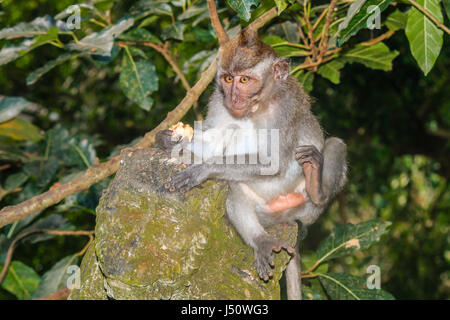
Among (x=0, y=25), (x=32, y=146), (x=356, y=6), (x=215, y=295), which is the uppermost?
(x=356, y=6)

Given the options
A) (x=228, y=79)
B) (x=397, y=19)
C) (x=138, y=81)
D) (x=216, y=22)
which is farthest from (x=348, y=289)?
(x=138, y=81)

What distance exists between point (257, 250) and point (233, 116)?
1.12 m

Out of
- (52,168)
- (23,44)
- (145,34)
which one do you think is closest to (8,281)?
(52,168)

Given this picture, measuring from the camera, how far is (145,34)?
357 centimetres

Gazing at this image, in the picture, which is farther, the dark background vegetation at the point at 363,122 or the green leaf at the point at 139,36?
the dark background vegetation at the point at 363,122

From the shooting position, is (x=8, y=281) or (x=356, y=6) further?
(x=8, y=281)

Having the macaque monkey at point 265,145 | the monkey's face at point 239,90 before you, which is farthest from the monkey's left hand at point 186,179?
the monkey's face at point 239,90

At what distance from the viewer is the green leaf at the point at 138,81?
357 cm

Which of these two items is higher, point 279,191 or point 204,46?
point 204,46

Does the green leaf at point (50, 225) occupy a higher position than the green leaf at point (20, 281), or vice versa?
the green leaf at point (50, 225)

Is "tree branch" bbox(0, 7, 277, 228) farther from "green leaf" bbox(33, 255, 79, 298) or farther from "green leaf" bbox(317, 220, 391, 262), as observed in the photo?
"green leaf" bbox(317, 220, 391, 262)

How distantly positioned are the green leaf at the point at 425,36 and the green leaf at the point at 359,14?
0.28 metres

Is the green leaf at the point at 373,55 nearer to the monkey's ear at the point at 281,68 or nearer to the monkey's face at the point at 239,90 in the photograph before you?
the monkey's ear at the point at 281,68

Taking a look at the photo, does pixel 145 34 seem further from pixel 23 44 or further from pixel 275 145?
pixel 275 145
